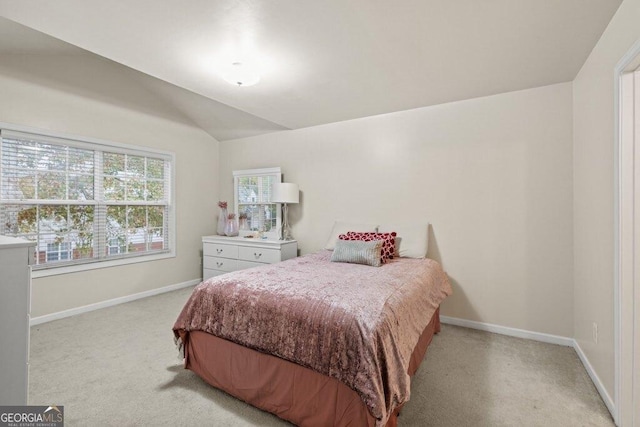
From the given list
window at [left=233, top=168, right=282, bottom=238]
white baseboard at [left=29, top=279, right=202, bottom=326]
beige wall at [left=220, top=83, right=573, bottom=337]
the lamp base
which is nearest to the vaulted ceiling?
Answer: beige wall at [left=220, top=83, right=573, bottom=337]

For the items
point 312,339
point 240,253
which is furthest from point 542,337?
point 240,253

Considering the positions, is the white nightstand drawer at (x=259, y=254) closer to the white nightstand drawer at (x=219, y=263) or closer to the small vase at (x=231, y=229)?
the white nightstand drawer at (x=219, y=263)

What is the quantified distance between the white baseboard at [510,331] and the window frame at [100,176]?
3.76m

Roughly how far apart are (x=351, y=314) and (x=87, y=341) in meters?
2.59

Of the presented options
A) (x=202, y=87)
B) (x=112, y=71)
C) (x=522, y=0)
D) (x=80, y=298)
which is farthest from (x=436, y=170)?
(x=80, y=298)

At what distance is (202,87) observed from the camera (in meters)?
2.87

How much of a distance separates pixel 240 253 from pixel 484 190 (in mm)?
2996

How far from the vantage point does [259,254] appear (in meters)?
3.79

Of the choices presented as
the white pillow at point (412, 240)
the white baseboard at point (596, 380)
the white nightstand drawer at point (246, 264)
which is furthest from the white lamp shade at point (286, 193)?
the white baseboard at point (596, 380)

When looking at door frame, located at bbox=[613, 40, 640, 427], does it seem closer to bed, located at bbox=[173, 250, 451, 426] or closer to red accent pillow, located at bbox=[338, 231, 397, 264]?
bed, located at bbox=[173, 250, 451, 426]

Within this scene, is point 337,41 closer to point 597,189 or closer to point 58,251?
point 597,189

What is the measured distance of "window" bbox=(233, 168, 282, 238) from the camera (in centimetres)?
424

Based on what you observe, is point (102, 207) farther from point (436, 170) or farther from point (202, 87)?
point (436, 170)
